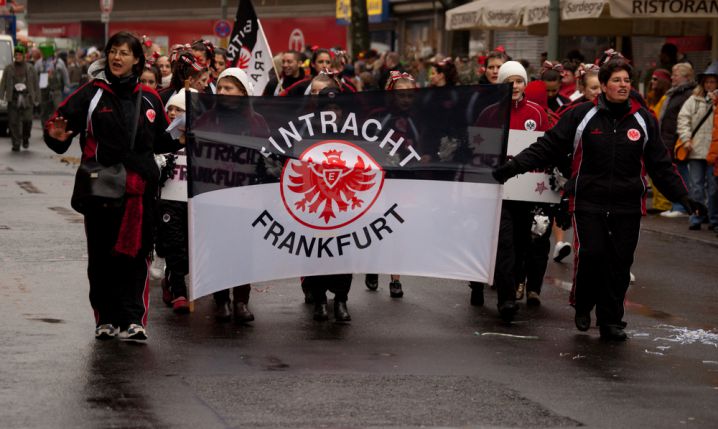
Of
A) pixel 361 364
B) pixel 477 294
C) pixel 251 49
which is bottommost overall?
pixel 477 294

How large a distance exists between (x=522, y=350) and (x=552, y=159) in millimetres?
1361

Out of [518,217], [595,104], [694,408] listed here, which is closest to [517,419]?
[694,408]

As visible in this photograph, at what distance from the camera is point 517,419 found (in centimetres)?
680

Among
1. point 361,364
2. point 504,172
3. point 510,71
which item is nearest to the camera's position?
point 361,364

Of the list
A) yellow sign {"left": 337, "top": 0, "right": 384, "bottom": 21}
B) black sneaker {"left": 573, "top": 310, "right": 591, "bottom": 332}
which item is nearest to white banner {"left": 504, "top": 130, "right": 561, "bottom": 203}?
black sneaker {"left": 573, "top": 310, "right": 591, "bottom": 332}

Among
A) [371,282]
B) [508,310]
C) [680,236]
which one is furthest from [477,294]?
[680,236]

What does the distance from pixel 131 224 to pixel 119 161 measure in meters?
0.37

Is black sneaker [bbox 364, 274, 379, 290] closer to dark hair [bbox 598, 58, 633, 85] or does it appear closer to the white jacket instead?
dark hair [bbox 598, 58, 633, 85]

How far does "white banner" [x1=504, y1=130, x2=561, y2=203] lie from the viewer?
10.4 metres

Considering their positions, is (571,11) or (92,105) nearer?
(92,105)

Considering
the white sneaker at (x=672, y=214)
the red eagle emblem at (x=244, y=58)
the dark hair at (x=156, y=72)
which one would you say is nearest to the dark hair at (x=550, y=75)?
the dark hair at (x=156, y=72)

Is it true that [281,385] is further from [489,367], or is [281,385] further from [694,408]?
[694,408]

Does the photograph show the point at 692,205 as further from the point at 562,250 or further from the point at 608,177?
the point at 562,250

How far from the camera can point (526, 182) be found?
10.4 m
